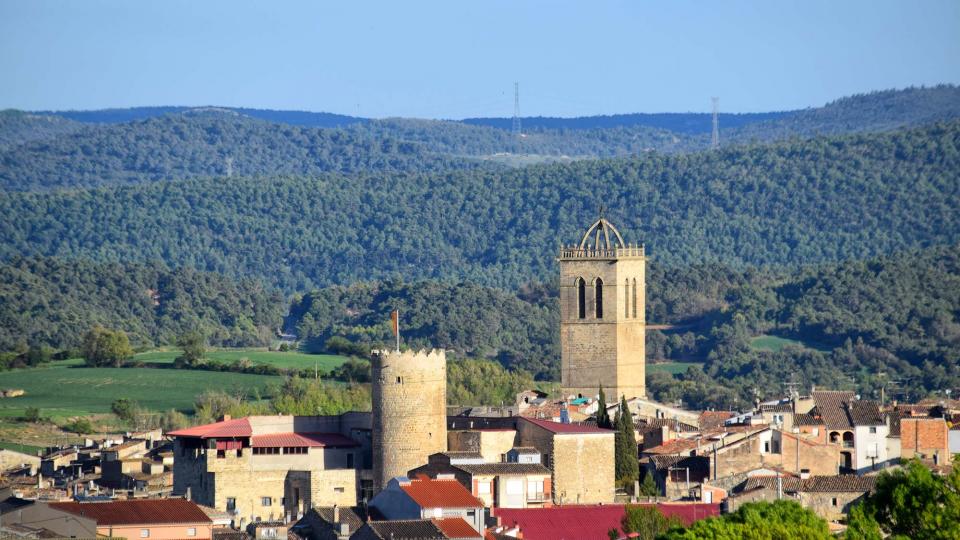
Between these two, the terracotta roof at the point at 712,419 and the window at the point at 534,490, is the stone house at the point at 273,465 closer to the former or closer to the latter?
the window at the point at 534,490

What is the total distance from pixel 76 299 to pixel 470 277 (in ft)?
168

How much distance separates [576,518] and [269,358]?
212 feet

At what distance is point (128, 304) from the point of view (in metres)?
151

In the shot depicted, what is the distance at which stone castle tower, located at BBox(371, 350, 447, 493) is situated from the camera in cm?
5734

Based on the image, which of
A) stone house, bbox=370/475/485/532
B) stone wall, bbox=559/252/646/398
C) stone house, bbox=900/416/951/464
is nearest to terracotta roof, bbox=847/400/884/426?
stone house, bbox=900/416/951/464

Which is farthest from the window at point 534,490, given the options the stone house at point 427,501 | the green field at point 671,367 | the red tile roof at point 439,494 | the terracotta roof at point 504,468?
the green field at point 671,367

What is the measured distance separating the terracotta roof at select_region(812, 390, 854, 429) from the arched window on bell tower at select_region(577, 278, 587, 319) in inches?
338

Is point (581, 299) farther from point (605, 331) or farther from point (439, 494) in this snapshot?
point (439, 494)

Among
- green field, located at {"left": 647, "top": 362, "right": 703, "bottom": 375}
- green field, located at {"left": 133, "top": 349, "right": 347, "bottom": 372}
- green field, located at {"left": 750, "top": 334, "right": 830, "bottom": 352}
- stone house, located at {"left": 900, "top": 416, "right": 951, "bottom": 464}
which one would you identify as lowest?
green field, located at {"left": 647, "top": 362, "right": 703, "bottom": 375}

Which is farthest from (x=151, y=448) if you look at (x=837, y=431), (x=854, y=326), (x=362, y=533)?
(x=854, y=326)

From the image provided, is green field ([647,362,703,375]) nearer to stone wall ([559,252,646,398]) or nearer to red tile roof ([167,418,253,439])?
stone wall ([559,252,646,398])

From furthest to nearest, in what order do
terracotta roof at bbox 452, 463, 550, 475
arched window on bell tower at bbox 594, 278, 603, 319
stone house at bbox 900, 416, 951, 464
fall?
arched window on bell tower at bbox 594, 278, 603, 319, stone house at bbox 900, 416, 951, 464, terracotta roof at bbox 452, 463, 550, 475

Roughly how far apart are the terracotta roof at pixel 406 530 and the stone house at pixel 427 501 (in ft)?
4.41

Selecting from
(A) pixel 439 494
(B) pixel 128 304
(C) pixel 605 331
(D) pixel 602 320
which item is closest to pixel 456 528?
(A) pixel 439 494
